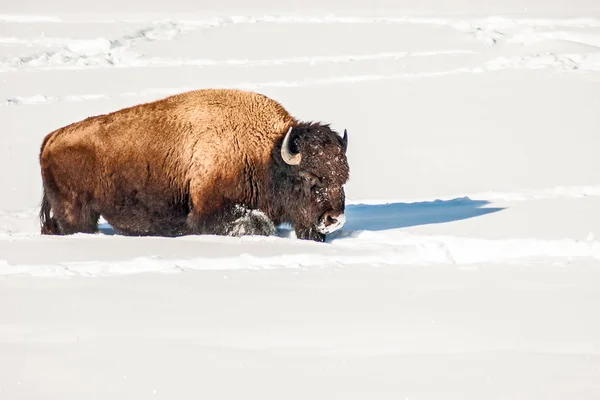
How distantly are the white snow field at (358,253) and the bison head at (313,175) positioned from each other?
0.91ft

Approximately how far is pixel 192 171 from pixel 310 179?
3.18 ft

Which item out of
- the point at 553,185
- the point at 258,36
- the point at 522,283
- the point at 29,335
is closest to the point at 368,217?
the point at 553,185

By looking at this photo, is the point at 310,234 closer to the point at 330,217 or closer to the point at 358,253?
the point at 330,217

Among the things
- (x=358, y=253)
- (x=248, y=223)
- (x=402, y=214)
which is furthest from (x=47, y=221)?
(x=402, y=214)

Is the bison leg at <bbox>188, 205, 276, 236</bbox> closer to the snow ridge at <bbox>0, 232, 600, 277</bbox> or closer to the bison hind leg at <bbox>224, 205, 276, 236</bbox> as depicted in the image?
the bison hind leg at <bbox>224, 205, 276, 236</bbox>

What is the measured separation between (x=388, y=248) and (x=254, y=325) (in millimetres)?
2371

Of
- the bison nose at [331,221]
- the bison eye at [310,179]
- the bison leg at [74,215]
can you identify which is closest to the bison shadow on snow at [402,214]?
the bison nose at [331,221]

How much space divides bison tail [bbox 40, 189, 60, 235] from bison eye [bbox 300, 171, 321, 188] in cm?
213

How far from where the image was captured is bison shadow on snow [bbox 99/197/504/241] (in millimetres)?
9211

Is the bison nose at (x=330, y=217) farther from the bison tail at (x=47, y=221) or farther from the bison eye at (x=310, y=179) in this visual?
the bison tail at (x=47, y=221)

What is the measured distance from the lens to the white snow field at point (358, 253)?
5156 mm

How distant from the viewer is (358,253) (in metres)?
7.81

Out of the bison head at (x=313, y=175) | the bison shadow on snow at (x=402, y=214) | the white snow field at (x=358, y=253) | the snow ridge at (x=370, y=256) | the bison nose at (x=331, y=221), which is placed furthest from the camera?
the bison shadow on snow at (x=402, y=214)

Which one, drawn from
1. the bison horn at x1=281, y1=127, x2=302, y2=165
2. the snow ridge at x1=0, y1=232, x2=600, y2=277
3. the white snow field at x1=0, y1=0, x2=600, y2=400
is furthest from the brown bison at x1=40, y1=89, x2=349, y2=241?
the snow ridge at x1=0, y1=232, x2=600, y2=277
